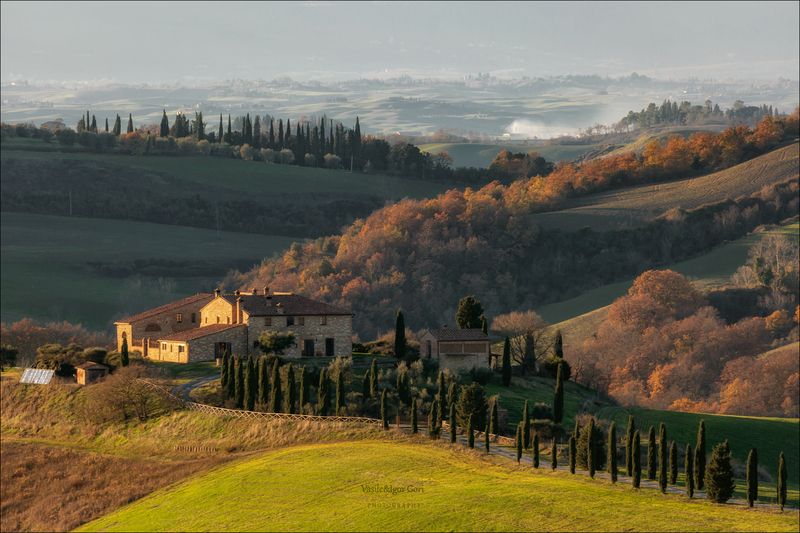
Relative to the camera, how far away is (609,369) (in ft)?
502

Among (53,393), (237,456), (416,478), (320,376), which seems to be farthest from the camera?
(53,393)

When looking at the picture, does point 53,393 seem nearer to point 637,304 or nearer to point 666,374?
point 666,374

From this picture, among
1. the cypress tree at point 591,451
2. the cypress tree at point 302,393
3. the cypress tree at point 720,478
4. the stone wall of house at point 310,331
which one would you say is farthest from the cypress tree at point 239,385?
the cypress tree at point 720,478

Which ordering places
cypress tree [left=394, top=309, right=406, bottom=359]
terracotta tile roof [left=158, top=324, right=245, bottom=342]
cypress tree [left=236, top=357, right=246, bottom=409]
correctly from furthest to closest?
cypress tree [left=394, top=309, right=406, bottom=359]
terracotta tile roof [left=158, top=324, right=245, bottom=342]
cypress tree [left=236, top=357, right=246, bottom=409]

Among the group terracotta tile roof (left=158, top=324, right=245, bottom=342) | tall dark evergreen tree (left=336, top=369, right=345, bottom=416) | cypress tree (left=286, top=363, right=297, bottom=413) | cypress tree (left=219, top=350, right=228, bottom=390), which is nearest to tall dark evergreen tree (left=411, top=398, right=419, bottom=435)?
tall dark evergreen tree (left=336, top=369, right=345, bottom=416)

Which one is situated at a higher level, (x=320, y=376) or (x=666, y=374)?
(x=320, y=376)

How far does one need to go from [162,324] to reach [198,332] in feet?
24.7

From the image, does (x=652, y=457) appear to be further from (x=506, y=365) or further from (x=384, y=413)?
(x=506, y=365)

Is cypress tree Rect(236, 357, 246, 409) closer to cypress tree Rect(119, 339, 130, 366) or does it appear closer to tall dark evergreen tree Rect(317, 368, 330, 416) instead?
tall dark evergreen tree Rect(317, 368, 330, 416)

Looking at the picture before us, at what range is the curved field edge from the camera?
195ft

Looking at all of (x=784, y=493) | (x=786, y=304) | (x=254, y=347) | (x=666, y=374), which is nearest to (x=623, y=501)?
(x=784, y=493)

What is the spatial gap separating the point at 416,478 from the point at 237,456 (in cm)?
1494

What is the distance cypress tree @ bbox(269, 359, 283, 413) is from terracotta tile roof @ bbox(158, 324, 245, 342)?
14.7 m

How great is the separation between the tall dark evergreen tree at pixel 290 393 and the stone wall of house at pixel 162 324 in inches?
959
